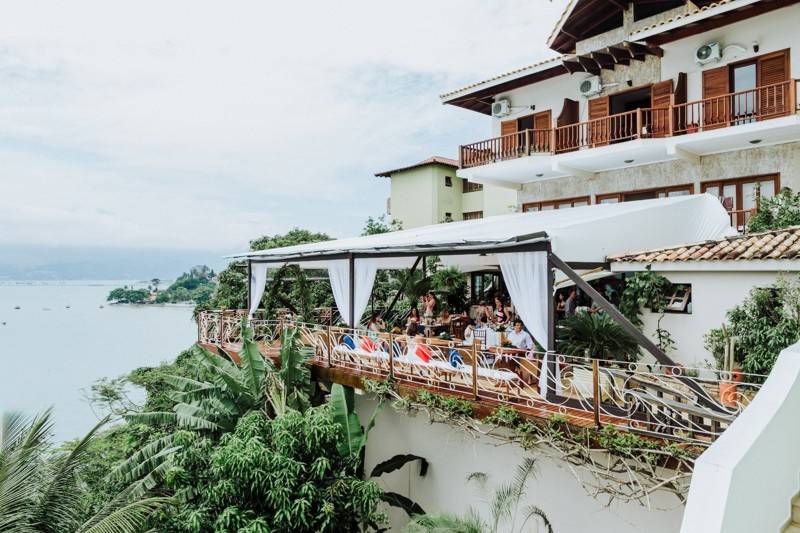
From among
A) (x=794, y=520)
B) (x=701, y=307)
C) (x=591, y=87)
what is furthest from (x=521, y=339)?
(x=591, y=87)

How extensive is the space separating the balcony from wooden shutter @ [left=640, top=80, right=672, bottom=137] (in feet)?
0.09

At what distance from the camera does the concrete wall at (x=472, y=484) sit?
7.93 metres

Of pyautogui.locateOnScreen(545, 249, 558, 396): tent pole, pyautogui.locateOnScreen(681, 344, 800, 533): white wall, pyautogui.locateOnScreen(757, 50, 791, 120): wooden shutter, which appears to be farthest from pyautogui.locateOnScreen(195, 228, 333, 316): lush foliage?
pyautogui.locateOnScreen(681, 344, 800, 533): white wall

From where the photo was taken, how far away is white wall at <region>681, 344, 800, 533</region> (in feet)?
12.6

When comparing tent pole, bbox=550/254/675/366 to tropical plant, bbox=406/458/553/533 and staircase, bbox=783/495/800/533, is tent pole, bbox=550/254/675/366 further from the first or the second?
staircase, bbox=783/495/800/533

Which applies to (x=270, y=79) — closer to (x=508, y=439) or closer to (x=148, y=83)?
(x=148, y=83)

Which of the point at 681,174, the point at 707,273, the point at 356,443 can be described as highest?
the point at 681,174

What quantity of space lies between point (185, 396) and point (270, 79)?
86.7 ft

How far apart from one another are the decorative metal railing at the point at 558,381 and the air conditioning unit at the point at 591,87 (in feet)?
31.0

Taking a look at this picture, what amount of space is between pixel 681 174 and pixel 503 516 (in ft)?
34.7

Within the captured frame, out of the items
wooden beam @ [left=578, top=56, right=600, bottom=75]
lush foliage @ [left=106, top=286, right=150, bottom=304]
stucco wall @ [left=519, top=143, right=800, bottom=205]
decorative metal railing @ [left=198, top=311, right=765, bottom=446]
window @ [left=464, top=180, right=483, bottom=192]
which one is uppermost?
wooden beam @ [left=578, top=56, right=600, bottom=75]

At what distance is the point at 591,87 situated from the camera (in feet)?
53.6

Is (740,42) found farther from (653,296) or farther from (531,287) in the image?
(531,287)

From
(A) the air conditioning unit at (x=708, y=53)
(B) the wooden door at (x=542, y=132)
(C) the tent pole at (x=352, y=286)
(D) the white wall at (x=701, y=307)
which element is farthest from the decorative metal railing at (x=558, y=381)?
(B) the wooden door at (x=542, y=132)
